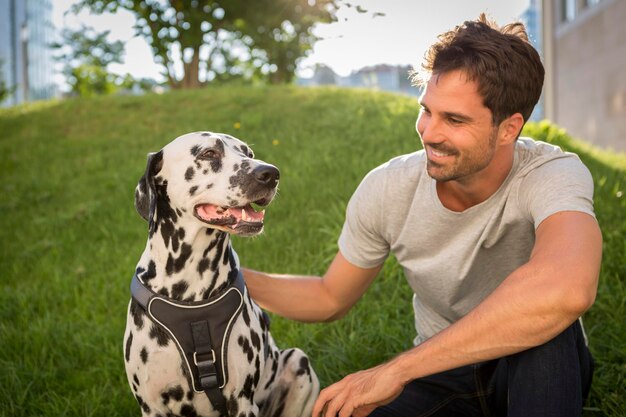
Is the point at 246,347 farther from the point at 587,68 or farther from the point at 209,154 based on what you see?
the point at 587,68

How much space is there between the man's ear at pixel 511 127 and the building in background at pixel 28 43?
6866 cm

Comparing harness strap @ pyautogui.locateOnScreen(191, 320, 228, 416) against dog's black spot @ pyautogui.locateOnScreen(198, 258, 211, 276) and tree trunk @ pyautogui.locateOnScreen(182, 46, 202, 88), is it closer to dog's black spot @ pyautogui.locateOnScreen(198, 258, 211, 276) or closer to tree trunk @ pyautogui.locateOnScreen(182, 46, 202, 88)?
dog's black spot @ pyautogui.locateOnScreen(198, 258, 211, 276)

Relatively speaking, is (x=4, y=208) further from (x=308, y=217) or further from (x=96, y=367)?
(x=96, y=367)

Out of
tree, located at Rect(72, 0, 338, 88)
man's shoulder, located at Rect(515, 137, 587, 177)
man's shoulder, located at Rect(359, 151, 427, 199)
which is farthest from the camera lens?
tree, located at Rect(72, 0, 338, 88)

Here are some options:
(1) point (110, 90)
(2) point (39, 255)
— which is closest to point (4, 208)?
(2) point (39, 255)

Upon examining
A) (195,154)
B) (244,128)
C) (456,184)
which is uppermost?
(195,154)

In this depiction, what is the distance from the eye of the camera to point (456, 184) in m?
3.07

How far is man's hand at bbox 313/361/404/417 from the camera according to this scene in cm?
246

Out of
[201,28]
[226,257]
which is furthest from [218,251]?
[201,28]

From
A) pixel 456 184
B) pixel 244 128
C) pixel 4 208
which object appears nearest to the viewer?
pixel 456 184

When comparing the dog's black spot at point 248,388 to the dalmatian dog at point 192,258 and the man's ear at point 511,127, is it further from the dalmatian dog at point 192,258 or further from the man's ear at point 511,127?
the man's ear at point 511,127

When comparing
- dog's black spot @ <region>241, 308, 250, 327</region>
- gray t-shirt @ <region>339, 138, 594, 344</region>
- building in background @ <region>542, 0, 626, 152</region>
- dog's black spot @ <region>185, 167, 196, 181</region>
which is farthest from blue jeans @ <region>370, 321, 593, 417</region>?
building in background @ <region>542, 0, 626, 152</region>

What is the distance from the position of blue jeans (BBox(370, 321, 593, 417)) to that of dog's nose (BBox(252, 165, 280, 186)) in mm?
1158

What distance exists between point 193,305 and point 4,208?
21.7 ft
